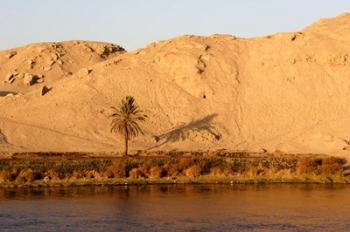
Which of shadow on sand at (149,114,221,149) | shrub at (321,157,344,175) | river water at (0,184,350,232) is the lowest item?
river water at (0,184,350,232)

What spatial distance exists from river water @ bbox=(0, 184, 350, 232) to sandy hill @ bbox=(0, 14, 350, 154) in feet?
76.1

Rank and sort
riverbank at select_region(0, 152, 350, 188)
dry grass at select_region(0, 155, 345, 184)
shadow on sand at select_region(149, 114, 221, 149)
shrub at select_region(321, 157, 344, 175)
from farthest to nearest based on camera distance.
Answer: shadow on sand at select_region(149, 114, 221, 149)
shrub at select_region(321, 157, 344, 175)
dry grass at select_region(0, 155, 345, 184)
riverbank at select_region(0, 152, 350, 188)

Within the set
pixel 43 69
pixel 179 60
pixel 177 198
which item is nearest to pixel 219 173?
pixel 177 198

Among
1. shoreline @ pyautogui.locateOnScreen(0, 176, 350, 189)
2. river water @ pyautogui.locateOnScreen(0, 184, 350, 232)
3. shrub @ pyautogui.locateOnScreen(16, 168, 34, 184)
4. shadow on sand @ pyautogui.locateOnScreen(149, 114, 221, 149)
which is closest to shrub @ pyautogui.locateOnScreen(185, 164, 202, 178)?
shoreline @ pyautogui.locateOnScreen(0, 176, 350, 189)

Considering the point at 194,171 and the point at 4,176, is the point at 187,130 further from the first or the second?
the point at 4,176

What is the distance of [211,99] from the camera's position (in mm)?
80688

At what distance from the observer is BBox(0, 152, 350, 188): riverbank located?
2039 inches

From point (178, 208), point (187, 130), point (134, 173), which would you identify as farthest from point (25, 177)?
point (187, 130)

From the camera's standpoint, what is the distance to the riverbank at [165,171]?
51.8 meters

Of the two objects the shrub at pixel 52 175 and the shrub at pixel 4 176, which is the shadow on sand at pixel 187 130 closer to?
the shrub at pixel 52 175

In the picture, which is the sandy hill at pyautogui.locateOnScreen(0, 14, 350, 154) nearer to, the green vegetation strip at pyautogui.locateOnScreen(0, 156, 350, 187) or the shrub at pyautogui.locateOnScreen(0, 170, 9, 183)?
the green vegetation strip at pyautogui.locateOnScreen(0, 156, 350, 187)

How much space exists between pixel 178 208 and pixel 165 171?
1480 cm

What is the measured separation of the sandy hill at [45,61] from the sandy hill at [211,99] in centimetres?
2006

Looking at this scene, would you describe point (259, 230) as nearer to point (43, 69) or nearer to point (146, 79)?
point (146, 79)
